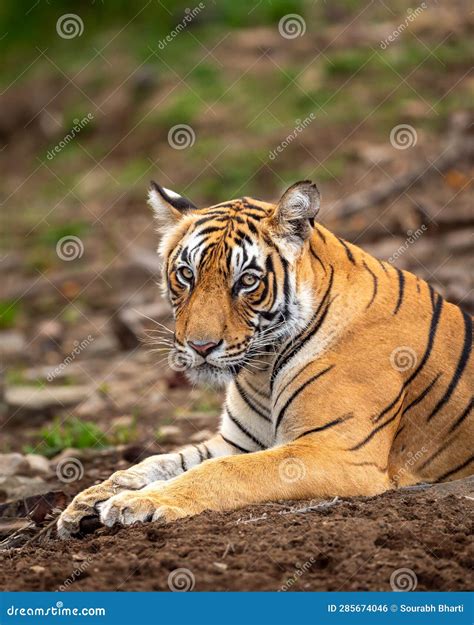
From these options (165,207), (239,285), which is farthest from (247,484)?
(165,207)

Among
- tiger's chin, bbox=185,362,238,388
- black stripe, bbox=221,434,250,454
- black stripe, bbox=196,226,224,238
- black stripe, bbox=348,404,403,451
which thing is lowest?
black stripe, bbox=221,434,250,454

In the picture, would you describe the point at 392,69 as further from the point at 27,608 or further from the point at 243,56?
the point at 27,608

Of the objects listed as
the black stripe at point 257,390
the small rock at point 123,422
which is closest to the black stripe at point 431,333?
the black stripe at point 257,390

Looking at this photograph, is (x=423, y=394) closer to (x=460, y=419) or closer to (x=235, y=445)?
(x=460, y=419)

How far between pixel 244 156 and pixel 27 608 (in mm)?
12181

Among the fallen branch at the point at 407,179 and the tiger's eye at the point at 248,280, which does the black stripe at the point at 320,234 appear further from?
the fallen branch at the point at 407,179

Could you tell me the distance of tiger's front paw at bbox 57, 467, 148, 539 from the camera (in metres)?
5.65

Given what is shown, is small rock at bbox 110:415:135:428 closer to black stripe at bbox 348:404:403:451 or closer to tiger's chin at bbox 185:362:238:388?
tiger's chin at bbox 185:362:238:388

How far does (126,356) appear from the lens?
458 inches

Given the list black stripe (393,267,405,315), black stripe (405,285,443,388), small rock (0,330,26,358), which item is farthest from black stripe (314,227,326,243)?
small rock (0,330,26,358)

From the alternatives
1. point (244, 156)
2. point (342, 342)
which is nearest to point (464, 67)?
→ point (244, 156)

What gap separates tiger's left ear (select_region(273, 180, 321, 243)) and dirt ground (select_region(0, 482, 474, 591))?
1496mm

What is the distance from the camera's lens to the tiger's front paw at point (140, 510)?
5293 millimetres

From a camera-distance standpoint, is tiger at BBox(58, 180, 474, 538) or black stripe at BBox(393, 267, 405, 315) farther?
black stripe at BBox(393, 267, 405, 315)
